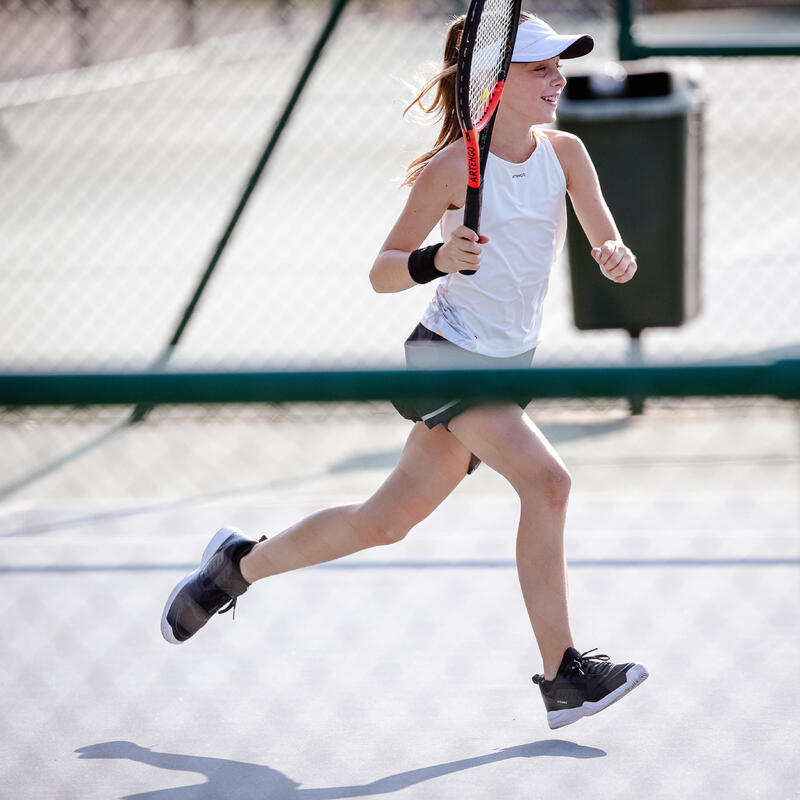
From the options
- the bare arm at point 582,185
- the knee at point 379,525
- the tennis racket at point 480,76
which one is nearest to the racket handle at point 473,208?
the tennis racket at point 480,76

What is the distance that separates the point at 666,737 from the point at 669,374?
158 cm

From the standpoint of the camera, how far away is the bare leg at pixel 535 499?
2.77 meters

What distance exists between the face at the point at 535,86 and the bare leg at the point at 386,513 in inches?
29.1

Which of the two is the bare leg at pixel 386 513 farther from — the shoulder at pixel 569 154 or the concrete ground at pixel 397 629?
the shoulder at pixel 569 154

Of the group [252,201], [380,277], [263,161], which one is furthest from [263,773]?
[252,201]

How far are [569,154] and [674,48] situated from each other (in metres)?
2.23

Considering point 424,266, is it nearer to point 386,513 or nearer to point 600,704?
point 386,513

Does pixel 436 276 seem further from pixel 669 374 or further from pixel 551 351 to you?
pixel 551 351

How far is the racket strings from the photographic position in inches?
105

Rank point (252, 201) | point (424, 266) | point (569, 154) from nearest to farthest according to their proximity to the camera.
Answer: point (424, 266) < point (569, 154) < point (252, 201)

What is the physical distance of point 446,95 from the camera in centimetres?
294

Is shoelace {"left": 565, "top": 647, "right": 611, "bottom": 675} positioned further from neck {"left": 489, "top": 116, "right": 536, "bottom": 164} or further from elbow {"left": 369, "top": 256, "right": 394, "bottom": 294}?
neck {"left": 489, "top": 116, "right": 536, "bottom": 164}

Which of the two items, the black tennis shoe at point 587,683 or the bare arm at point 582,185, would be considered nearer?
the black tennis shoe at point 587,683

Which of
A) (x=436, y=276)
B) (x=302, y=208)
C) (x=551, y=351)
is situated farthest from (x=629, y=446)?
(x=302, y=208)
